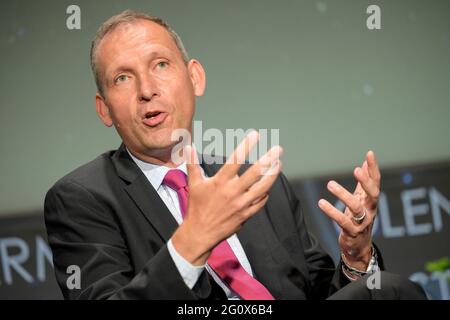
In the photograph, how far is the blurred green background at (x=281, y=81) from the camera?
2.53 metres

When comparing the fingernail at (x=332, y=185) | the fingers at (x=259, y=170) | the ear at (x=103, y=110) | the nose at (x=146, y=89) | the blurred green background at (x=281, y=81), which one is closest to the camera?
the fingers at (x=259, y=170)

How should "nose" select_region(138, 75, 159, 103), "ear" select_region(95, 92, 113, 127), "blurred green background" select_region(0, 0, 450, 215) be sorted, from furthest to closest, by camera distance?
"blurred green background" select_region(0, 0, 450, 215), "ear" select_region(95, 92, 113, 127), "nose" select_region(138, 75, 159, 103)

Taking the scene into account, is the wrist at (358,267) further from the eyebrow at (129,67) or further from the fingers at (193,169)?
the eyebrow at (129,67)

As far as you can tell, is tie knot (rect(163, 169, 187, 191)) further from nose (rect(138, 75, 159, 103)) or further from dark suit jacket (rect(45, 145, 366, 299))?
nose (rect(138, 75, 159, 103))

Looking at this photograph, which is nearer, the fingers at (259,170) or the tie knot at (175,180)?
the fingers at (259,170)

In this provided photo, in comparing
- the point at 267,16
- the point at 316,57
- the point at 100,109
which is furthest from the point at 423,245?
the point at 100,109

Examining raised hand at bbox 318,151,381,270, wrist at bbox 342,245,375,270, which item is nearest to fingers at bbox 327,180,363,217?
raised hand at bbox 318,151,381,270

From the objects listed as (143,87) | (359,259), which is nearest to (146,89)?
(143,87)

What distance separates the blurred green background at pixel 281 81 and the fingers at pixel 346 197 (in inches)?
38.1

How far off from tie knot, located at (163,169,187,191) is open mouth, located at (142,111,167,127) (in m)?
0.13

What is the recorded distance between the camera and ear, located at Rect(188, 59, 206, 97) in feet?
6.23

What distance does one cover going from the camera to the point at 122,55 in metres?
1.67

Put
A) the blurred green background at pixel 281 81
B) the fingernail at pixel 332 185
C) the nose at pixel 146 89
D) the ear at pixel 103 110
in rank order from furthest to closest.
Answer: the blurred green background at pixel 281 81 → the ear at pixel 103 110 → the nose at pixel 146 89 → the fingernail at pixel 332 185

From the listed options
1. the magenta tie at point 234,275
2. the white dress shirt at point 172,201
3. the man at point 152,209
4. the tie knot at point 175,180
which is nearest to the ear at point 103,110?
the man at point 152,209
